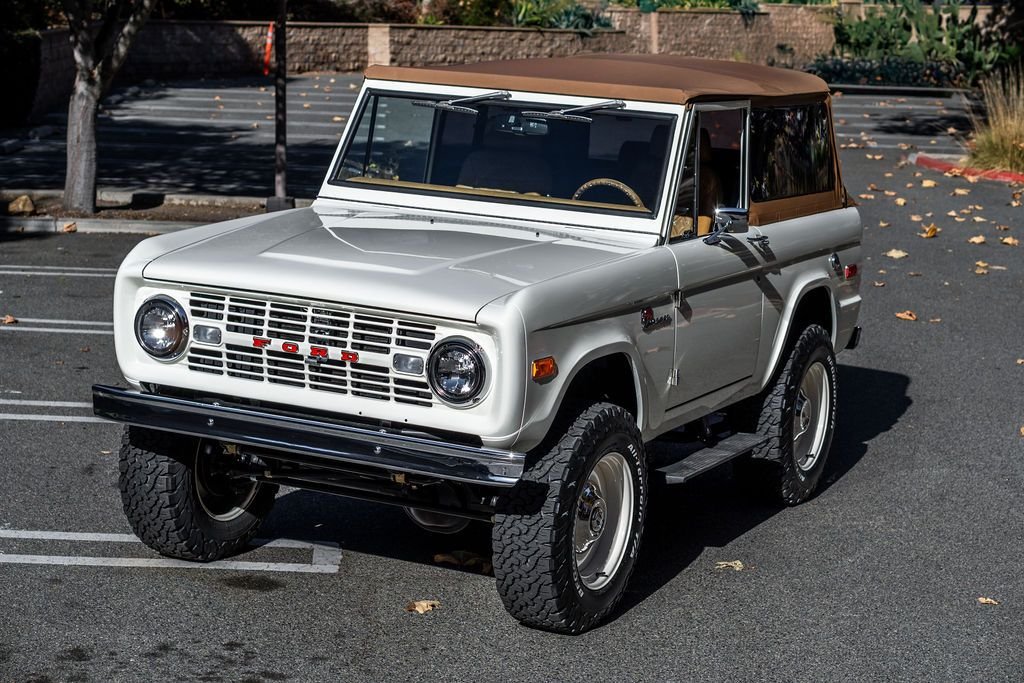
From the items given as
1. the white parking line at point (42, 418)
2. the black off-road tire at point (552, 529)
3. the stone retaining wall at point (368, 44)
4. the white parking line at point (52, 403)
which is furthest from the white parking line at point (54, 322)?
the stone retaining wall at point (368, 44)

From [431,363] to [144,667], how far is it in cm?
147

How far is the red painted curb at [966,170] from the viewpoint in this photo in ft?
65.5

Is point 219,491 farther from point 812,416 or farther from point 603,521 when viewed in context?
point 812,416

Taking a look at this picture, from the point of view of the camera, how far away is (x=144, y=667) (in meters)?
5.06

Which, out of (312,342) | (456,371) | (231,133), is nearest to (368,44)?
(231,133)

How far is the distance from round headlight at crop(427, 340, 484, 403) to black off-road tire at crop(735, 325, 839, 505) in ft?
8.06

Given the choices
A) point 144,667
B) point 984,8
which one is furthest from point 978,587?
point 984,8

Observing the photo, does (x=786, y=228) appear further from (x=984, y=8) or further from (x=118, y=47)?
(x=984, y=8)

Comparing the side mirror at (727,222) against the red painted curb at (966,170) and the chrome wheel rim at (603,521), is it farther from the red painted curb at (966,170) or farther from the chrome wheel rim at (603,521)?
the red painted curb at (966,170)

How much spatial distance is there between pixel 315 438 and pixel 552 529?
0.93 meters

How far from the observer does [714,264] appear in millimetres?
6344

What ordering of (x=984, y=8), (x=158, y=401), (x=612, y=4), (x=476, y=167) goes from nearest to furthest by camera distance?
(x=158, y=401) → (x=476, y=167) → (x=612, y=4) → (x=984, y=8)

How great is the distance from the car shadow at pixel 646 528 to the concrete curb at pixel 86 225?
896cm

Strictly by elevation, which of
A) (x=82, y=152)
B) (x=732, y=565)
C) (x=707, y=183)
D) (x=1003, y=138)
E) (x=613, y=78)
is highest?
(x=613, y=78)
